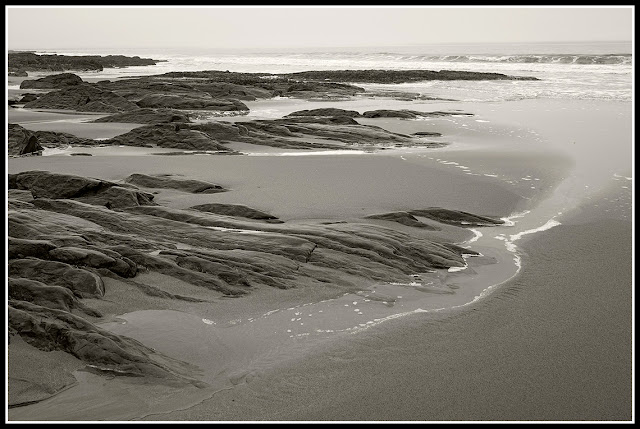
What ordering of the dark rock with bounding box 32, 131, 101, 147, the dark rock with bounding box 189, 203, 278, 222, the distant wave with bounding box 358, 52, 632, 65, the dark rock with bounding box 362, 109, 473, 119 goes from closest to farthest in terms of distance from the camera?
the dark rock with bounding box 189, 203, 278, 222
the dark rock with bounding box 32, 131, 101, 147
the dark rock with bounding box 362, 109, 473, 119
the distant wave with bounding box 358, 52, 632, 65

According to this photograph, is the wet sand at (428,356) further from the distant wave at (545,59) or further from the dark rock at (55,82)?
the distant wave at (545,59)

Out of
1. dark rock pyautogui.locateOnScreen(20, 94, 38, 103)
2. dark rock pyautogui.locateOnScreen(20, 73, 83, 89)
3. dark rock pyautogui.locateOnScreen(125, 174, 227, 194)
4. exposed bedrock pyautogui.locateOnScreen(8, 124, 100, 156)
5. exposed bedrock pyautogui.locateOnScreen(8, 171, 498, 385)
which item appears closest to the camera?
exposed bedrock pyautogui.locateOnScreen(8, 171, 498, 385)

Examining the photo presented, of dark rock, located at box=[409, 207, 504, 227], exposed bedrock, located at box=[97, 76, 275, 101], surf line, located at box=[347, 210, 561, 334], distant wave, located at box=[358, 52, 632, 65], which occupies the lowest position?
surf line, located at box=[347, 210, 561, 334]

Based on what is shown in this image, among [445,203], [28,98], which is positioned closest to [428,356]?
[445,203]

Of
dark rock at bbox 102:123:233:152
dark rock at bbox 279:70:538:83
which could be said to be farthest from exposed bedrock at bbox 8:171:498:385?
dark rock at bbox 279:70:538:83

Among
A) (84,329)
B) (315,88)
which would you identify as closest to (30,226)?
(84,329)

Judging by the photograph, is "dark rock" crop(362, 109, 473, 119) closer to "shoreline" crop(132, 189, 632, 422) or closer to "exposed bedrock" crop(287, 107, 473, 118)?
"exposed bedrock" crop(287, 107, 473, 118)
